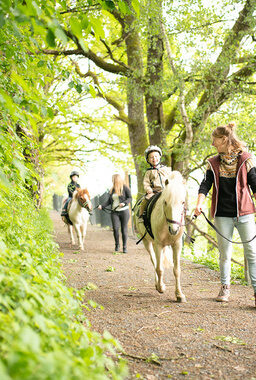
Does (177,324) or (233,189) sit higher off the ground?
(233,189)

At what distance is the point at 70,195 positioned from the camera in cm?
1266

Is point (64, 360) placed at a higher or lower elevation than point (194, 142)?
lower

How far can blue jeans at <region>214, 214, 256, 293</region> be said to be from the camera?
4.85 metres

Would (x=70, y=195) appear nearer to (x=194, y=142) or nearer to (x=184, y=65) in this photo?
(x=194, y=142)

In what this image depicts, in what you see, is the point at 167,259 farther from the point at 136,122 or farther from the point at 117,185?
Result: the point at 136,122

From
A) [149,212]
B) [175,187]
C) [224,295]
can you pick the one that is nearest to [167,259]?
[149,212]

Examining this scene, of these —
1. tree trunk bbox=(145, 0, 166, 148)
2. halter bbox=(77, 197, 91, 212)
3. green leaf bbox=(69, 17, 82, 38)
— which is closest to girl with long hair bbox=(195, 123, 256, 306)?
green leaf bbox=(69, 17, 82, 38)

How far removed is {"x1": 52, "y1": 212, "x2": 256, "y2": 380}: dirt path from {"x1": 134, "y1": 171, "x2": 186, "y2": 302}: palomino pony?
454 mm

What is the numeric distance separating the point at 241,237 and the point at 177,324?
5.02 ft

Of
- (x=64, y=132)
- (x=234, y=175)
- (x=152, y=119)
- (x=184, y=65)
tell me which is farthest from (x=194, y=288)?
(x=64, y=132)

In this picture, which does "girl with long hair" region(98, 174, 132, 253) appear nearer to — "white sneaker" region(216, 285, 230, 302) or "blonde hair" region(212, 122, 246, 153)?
"white sneaker" region(216, 285, 230, 302)

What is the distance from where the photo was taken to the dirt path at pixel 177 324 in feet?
10.2

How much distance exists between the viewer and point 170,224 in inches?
190

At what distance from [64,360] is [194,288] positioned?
17.2ft
